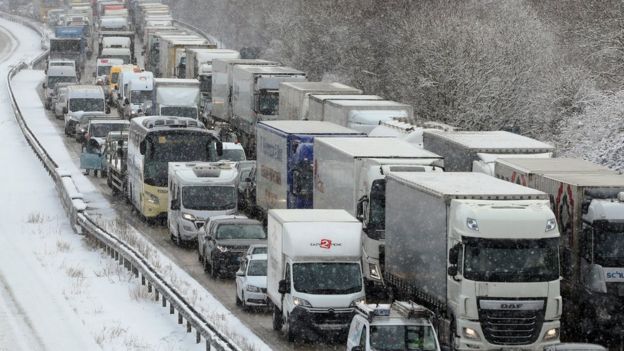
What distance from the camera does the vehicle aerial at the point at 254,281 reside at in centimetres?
3133

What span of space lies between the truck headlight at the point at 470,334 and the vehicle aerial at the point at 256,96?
31.5m

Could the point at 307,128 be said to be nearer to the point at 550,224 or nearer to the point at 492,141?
the point at 492,141

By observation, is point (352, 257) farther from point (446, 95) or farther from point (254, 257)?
point (446, 95)

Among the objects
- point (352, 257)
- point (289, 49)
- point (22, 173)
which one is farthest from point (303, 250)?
point (289, 49)

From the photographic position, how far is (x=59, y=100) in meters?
78.3

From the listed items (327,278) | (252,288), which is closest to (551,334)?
(327,278)

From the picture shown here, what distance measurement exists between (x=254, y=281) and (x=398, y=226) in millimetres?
4309

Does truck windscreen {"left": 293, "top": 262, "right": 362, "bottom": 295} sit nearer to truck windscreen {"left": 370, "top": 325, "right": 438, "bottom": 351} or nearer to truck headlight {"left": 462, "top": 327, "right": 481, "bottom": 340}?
truck headlight {"left": 462, "top": 327, "right": 481, "bottom": 340}

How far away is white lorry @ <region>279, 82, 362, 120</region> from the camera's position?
5106 centimetres

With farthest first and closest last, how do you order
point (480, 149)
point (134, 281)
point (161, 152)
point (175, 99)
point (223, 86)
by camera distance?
point (223, 86)
point (175, 99)
point (161, 152)
point (134, 281)
point (480, 149)

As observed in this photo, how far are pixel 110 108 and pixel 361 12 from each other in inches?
752

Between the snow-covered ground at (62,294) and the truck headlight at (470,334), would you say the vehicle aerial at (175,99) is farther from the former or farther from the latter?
the truck headlight at (470,334)

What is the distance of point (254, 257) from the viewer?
31.8 metres

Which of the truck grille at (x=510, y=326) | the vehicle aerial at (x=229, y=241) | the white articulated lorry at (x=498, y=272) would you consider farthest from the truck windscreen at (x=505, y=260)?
the vehicle aerial at (x=229, y=241)
